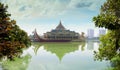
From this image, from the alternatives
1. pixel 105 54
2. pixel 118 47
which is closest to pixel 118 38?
pixel 118 47

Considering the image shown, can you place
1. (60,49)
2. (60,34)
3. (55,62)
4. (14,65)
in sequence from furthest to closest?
(60,34), (60,49), (55,62), (14,65)

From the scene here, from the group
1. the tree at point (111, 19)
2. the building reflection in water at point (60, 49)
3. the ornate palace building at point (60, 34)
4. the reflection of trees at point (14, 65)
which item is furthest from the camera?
the ornate palace building at point (60, 34)

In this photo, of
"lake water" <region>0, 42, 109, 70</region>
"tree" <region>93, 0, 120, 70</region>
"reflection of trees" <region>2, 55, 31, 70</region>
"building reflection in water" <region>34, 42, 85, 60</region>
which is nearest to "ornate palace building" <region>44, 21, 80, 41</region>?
"building reflection in water" <region>34, 42, 85, 60</region>

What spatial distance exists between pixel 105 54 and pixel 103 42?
2544mm

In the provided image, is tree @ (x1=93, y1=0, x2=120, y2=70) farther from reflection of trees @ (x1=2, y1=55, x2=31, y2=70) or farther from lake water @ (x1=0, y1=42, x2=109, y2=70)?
lake water @ (x1=0, y1=42, x2=109, y2=70)

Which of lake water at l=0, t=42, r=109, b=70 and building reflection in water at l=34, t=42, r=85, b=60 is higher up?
building reflection in water at l=34, t=42, r=85, b=60

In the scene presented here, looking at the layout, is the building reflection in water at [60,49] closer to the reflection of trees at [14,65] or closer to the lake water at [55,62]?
the lake water at [55,62]

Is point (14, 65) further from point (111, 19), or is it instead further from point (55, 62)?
point (111, 19)

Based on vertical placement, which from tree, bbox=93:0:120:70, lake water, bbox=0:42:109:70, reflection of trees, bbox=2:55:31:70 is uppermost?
tree, bbox=93:0:120:70

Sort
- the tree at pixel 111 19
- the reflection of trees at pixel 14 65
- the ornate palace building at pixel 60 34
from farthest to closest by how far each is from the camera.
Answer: the ornate palace building at pixel 60 34
the reflection of trees at pixel 14 65
the tree at pixel 111 19

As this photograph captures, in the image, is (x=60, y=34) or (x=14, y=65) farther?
(x=60, y=34)

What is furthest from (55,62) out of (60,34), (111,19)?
(60,34)

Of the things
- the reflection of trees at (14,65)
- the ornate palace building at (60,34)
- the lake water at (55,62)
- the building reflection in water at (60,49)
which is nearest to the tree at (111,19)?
the reflection of trees at (14,65)

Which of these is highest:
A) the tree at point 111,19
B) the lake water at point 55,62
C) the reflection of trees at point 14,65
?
the tree at point 111,19
